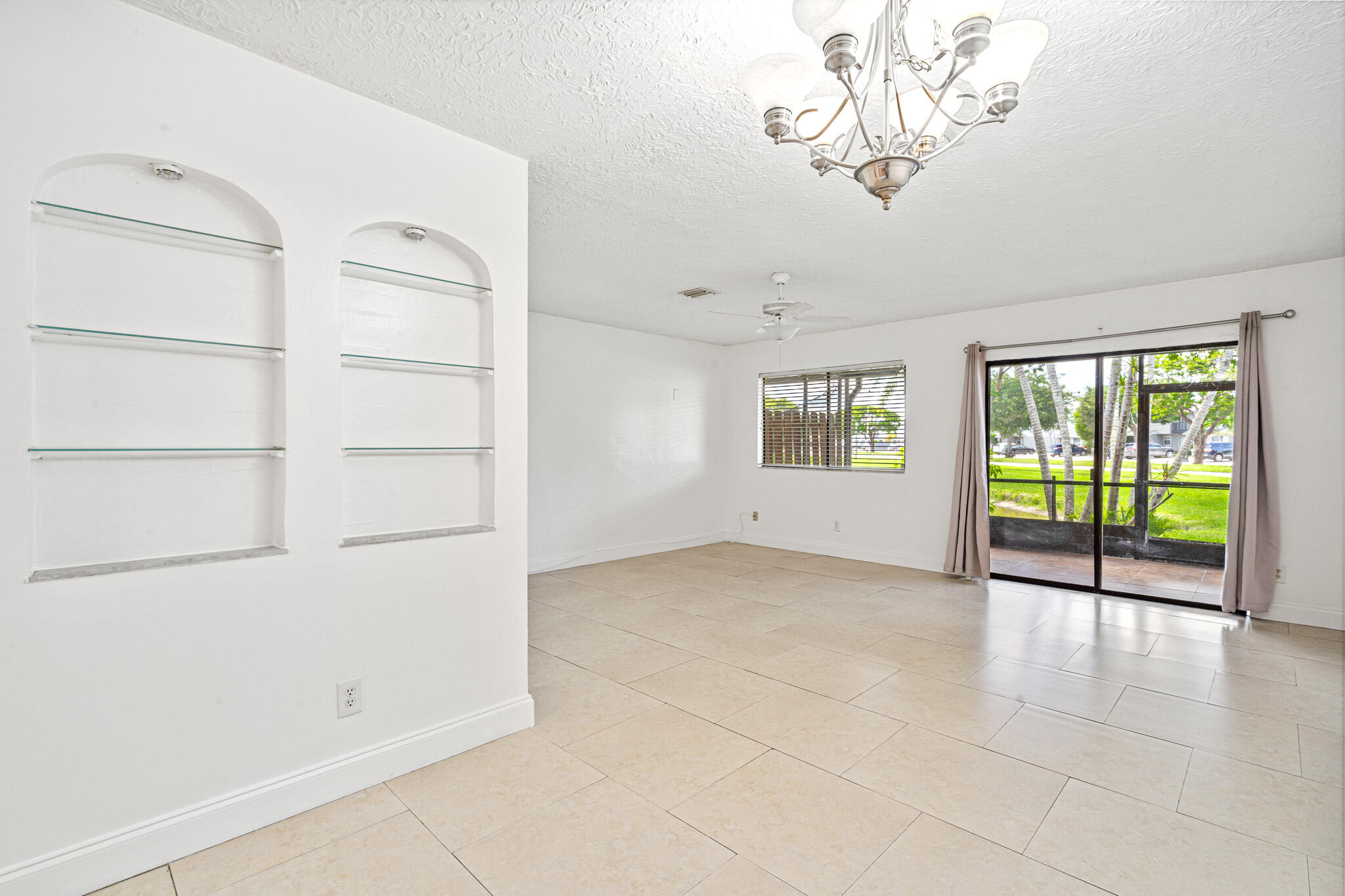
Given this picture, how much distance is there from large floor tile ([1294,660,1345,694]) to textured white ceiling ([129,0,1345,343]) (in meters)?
2.47

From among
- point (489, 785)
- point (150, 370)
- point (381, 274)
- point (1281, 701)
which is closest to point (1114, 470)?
point (1281, 701)

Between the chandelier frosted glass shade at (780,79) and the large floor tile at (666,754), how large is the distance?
2.24m

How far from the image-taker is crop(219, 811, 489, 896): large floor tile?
1.76m

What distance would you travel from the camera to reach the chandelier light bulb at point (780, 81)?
162 cm

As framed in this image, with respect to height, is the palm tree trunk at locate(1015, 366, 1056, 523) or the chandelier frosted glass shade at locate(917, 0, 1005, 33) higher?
the chandelier frosted glass shade at locate(917, 0, 1005, 33)

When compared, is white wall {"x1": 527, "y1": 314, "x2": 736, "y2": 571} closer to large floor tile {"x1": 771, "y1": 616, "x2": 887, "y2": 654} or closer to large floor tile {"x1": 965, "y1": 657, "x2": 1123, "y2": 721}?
large floor tile {"x1": 771, "y1": 616, "x2": 887, "y2": 654}

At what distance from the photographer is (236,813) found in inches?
77.7

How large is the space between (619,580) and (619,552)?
1.02 m

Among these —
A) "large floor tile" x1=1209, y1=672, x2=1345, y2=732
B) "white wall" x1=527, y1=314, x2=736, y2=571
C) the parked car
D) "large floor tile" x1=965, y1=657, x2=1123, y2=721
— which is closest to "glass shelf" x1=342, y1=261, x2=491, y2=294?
"large floor tile" x1=965, y1=657, x2=1123, y2=721

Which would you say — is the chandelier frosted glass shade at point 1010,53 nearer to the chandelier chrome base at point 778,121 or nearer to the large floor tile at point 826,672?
the chandelier chrome base at point 778,121

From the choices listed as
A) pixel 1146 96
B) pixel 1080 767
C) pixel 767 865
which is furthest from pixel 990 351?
pixel 767 865

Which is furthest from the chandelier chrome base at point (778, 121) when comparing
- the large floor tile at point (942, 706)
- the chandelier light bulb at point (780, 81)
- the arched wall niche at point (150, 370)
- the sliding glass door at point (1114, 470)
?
the sliding glass door at point (1114, 470)

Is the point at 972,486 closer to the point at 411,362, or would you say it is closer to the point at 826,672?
the point at 826,672

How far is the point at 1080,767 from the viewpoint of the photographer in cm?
244
